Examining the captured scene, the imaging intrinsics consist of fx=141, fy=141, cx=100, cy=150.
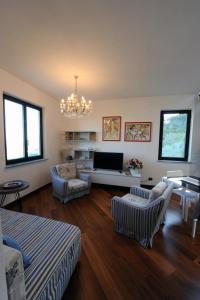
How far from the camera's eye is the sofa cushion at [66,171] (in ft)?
11.7

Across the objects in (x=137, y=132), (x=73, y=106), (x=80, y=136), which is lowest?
(x=80, y=136)

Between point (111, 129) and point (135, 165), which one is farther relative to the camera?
point (111, 129)

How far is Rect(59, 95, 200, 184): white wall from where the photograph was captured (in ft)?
12.9

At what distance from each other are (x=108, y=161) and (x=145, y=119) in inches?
65.3

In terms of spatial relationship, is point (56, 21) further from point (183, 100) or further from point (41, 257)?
point (183, 100)

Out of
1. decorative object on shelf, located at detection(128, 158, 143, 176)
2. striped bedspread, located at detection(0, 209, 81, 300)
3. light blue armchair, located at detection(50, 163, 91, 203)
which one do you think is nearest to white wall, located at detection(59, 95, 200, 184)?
decorative object on shelf, located at detection(128, 158, 143, 176)

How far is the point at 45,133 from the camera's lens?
4059mm

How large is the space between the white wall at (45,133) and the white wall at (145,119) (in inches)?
44.3

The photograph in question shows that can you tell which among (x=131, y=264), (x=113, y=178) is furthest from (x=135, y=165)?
(x=131, y=264)

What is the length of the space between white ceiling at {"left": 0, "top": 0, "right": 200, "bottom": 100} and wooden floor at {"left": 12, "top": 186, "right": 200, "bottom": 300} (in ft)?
9.16

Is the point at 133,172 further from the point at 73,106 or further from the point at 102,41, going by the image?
the point at 102,41

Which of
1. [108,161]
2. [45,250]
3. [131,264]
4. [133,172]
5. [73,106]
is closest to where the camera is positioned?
[45,250]

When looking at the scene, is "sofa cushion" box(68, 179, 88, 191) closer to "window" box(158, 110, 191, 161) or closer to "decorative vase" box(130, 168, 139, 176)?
"decorative vase" box(130, 168, 139, 176)

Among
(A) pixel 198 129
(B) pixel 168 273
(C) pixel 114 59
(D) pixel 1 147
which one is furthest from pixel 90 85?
(B) pixel 168 273
